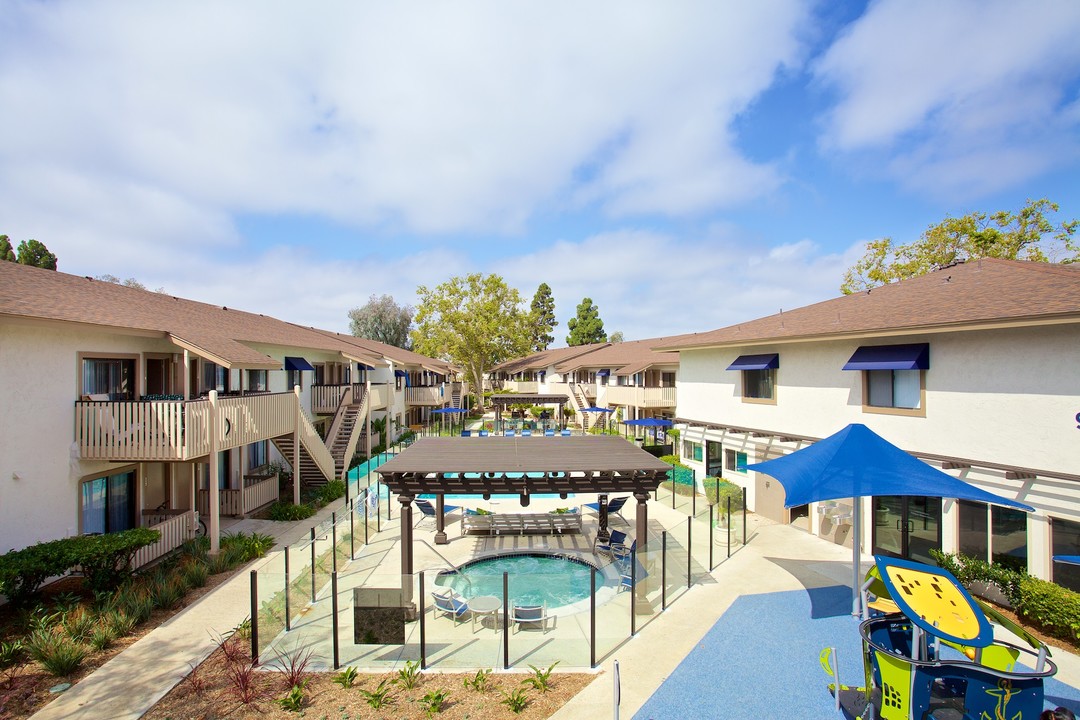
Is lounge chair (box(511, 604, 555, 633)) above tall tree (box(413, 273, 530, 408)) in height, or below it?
below

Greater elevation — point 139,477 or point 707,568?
point 139,477

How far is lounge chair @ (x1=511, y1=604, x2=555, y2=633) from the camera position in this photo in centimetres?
898

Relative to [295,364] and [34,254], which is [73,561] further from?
[34,254]

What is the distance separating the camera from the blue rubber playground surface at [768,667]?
24.1 feet

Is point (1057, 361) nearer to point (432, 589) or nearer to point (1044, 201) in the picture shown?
point (432, 589)

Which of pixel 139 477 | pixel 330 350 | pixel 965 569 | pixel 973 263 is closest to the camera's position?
pixel 965 569

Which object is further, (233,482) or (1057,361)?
(233,482)

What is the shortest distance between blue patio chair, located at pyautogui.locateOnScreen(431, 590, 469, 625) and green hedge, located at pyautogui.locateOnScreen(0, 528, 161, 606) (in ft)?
22.7

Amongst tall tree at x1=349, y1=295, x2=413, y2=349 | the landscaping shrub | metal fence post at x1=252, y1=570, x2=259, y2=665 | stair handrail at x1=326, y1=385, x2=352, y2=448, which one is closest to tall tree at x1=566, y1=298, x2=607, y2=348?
tall tree at x1=349, y1=295, x2=413, y2=349

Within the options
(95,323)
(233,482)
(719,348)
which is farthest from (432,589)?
(719,348)

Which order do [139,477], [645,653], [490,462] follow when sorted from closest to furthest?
1. [645,653]
2. [490,462]
3. [139,477]

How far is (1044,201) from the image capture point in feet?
95.8

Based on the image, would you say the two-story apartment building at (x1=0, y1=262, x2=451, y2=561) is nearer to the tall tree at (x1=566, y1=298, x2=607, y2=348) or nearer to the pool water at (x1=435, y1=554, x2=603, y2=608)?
the pool water at (x1=435, y1=554, x2=603, y2=608)

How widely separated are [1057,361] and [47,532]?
70.1ft
